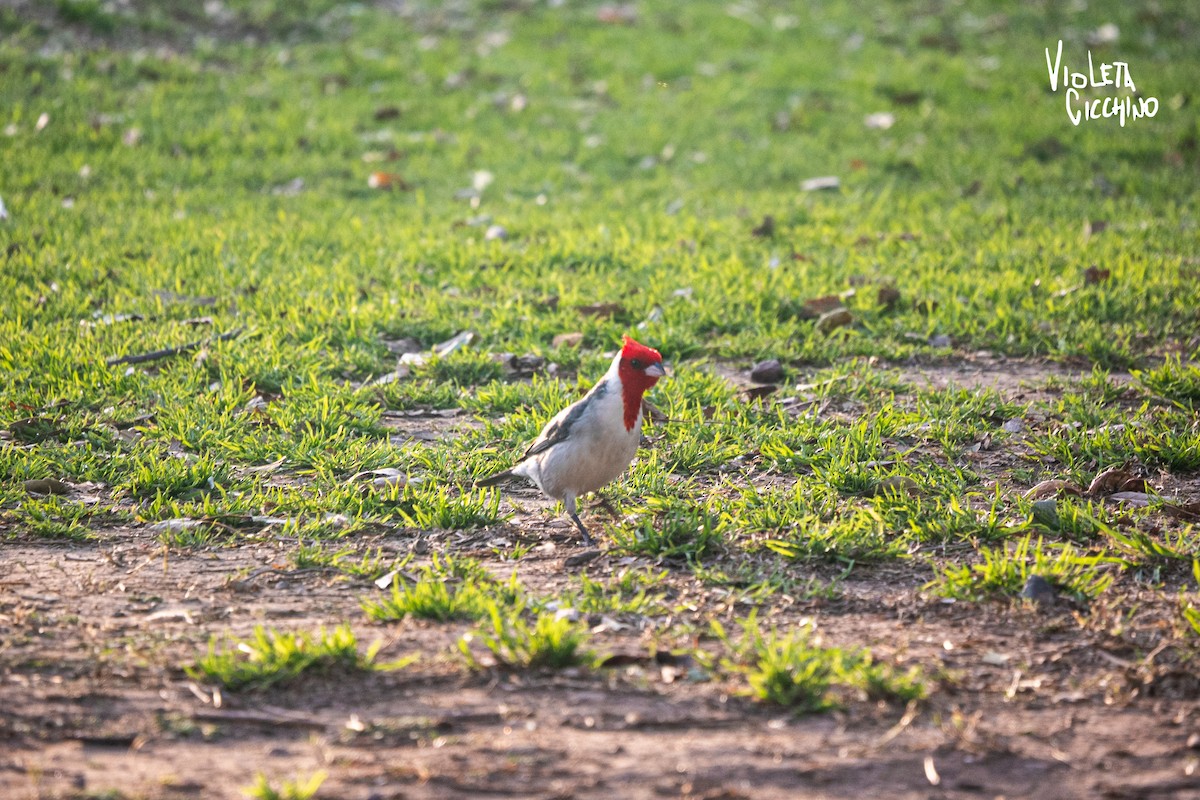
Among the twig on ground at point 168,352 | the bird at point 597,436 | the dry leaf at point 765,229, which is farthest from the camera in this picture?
the dry leaf at point 765,229

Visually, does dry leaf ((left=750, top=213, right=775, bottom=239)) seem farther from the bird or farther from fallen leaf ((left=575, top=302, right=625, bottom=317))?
the bird

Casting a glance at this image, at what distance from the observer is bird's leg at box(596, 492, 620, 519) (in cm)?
435

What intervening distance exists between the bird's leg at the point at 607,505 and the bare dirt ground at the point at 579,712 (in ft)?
2.07

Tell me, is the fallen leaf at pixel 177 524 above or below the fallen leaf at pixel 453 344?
below

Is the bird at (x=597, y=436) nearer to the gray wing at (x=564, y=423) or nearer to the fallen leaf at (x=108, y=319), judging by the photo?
the gray wing at (x=564, y=423)

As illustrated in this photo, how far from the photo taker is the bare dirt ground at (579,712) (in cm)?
269

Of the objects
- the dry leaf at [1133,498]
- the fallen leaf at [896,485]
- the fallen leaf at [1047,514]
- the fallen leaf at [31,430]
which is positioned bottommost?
the dry leaf at [1133,498]

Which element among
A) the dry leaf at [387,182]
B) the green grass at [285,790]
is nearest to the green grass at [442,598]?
the green grass at [285,790]

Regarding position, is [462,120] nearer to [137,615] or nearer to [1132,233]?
[1132,233]

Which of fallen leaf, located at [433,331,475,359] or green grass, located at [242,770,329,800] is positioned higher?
fallen leaf, located at [433,331,475,359]

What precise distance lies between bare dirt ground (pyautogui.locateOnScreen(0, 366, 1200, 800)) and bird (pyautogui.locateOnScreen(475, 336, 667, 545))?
0.52m

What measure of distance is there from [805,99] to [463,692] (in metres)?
8.88

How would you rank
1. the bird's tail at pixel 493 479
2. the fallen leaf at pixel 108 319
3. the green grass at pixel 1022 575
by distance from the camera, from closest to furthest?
the green grass at pixel 1022 575 → the bird's tail at pixel 493 479 → the fallen leaf at pixel 108 319

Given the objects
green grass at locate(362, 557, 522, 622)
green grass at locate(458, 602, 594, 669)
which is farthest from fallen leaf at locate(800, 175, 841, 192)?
green grass at locate(458, 602, 594, 669)
